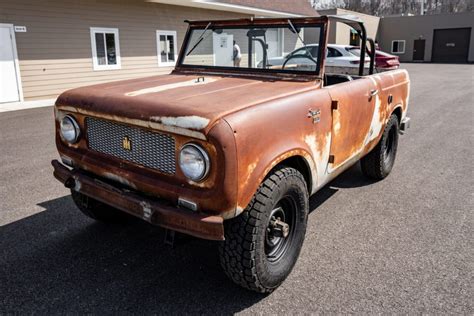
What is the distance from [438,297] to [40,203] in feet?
12.3

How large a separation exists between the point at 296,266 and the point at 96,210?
1791mm

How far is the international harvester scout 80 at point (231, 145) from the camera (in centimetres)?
232

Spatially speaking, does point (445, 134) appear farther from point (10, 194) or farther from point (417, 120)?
point (10, 194)

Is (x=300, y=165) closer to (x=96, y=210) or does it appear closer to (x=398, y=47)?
(x=96, y=210)

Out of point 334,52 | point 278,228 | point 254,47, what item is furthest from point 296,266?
point 334,52

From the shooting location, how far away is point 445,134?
7.61m

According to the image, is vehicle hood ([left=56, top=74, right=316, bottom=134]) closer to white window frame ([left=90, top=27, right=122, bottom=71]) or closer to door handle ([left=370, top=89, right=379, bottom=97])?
door handle ([left=370, top=89, right=379, bottom=97])

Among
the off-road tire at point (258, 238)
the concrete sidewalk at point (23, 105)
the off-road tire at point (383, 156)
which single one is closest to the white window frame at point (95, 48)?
the concrete sidewalk at point (23, 105)

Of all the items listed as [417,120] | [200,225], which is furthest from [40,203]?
[417,120]

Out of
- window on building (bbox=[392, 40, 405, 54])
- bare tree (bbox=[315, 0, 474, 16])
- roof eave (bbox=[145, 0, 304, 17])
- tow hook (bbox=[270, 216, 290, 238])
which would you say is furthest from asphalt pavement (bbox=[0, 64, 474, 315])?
bare tree (bbox=[315, 0, 474, 16])

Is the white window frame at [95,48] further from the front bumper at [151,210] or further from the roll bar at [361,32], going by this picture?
the front bumper at [151,210]

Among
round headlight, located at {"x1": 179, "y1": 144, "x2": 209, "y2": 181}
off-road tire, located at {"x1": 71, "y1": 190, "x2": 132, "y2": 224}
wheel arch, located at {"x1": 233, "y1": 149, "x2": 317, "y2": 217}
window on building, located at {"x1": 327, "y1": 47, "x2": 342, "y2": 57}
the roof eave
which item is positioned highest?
the roof eave

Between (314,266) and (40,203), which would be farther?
(40,203)

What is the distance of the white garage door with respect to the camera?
35.7 ft
